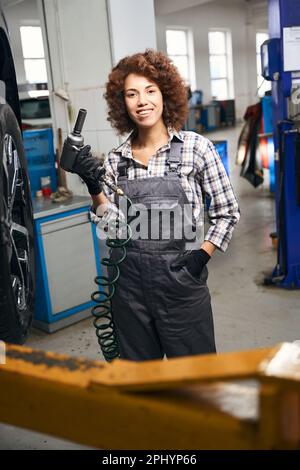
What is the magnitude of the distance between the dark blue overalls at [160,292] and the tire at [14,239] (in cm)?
31

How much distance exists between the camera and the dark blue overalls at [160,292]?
1.50 m

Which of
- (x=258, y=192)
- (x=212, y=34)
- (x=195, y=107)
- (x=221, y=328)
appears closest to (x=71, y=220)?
(x=221, y=328)

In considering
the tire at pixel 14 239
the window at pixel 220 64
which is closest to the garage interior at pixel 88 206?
the tire at pixel 14 239

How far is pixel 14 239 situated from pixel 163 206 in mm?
482

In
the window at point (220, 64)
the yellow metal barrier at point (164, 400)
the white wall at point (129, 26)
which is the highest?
the window at point (220, 64)

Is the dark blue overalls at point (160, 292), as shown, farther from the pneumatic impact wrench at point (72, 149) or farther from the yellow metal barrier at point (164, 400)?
the yellow metal barrier at point (164, 400)

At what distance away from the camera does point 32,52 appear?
880 cm

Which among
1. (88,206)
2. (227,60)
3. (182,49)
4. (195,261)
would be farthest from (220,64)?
(195,261)

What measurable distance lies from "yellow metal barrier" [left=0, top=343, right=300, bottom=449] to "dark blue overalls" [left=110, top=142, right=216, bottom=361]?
838 millimetres

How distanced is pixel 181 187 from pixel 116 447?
1.02m

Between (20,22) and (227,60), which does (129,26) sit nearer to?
(20,22)

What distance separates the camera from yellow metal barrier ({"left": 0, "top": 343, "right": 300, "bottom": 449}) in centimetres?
53

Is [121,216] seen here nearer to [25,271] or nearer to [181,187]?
[181,187]

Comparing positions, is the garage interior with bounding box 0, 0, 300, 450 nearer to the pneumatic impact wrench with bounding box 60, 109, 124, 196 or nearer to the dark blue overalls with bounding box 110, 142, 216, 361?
the dark blue overalls with bounding box 110, 142, 216, 361
